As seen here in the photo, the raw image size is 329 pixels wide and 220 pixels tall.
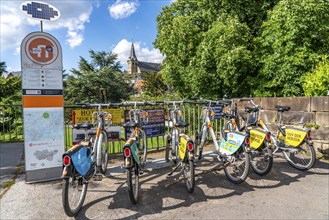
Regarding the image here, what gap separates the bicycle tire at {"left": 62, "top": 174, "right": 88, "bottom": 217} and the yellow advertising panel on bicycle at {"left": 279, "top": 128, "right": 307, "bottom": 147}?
11.9 ft

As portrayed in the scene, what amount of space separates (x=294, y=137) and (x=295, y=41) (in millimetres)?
4991

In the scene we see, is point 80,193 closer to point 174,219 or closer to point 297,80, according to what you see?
point 174,219

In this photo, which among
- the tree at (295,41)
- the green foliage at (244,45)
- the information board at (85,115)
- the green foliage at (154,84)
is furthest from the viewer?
the green foliage at (154,84)

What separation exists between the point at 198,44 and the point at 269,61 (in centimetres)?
394

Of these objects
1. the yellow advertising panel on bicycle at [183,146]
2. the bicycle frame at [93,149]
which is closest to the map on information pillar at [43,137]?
the bicycle frame at [93,149]

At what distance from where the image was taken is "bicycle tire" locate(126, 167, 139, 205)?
288 cm

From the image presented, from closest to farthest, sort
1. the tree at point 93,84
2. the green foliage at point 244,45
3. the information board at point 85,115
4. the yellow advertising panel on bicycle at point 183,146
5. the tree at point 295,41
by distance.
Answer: the yellow advertising panel on bicycle at point 183,146, the information board at point 85,115, the tree at point 295,41, the green foliage at point 244,45, the tree at point 93,84

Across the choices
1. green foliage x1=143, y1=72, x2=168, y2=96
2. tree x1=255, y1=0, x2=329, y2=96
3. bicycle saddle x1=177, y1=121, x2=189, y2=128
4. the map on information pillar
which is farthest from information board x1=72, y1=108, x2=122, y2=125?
green foliage x1=143, y1=72, x2=168, y2=96

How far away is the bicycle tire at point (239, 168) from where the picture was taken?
3.54 m

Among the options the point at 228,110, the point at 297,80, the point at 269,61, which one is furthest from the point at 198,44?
the point at 228,110

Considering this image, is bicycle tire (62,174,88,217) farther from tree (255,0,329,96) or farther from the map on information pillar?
tree (255,0,329,96)

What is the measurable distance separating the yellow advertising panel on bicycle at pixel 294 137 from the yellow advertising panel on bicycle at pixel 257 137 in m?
0.75

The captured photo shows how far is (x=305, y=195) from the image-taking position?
10.9 feet

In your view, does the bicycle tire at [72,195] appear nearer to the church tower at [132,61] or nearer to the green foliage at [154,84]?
the green foliage at [154,84]
